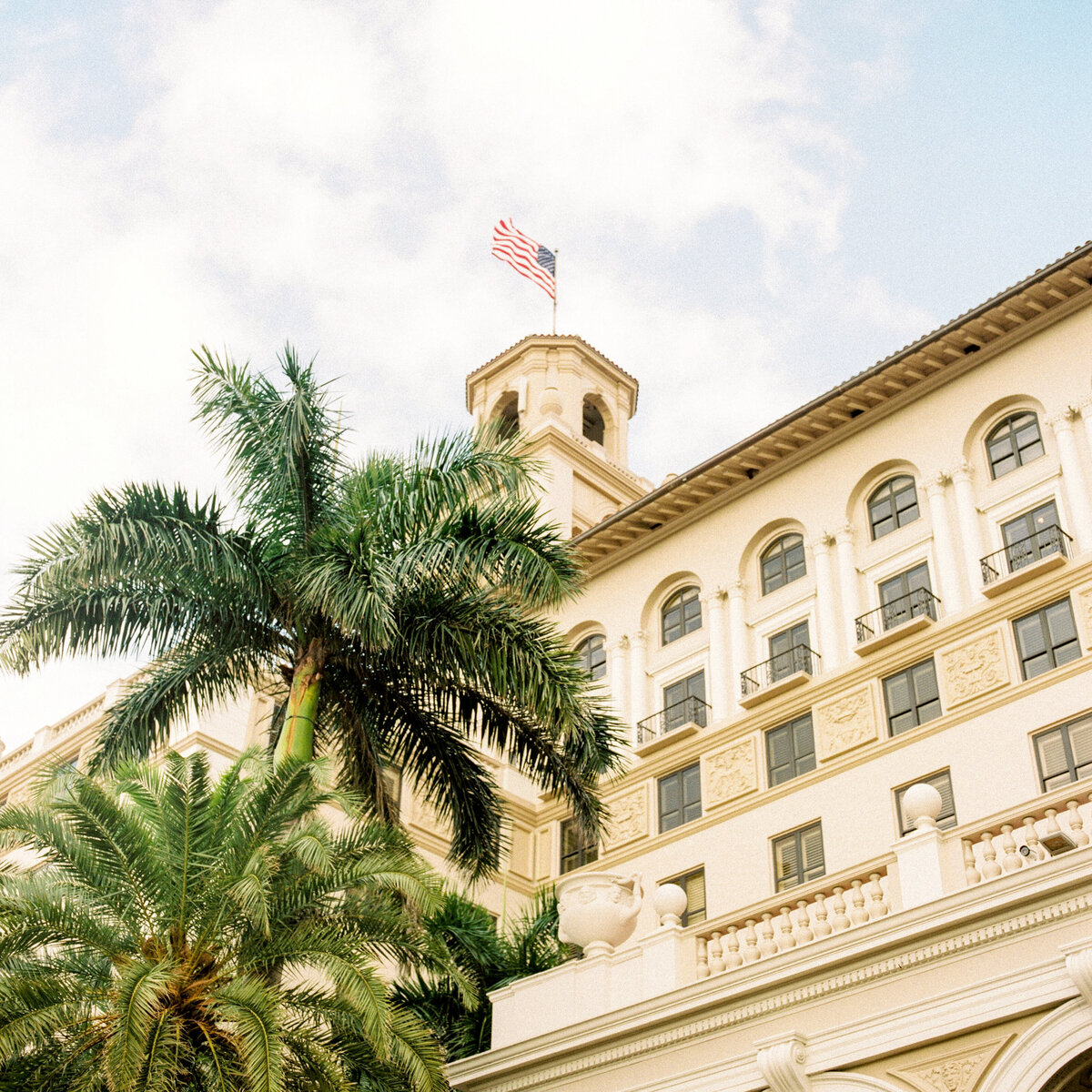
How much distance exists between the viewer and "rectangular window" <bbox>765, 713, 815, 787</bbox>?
2786 cm

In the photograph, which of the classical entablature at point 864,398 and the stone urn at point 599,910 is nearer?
the stone urn at point 599,910

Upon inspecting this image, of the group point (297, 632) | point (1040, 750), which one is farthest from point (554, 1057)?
point (1040, 750)

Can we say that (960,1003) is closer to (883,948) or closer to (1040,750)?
(883,948)

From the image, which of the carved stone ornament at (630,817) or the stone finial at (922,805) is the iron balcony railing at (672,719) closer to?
the carved stone ornament at (630,817)

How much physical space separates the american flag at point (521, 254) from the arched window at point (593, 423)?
4006 mm

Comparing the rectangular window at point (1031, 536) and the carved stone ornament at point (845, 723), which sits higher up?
the rectangular window at point (1031, 536)

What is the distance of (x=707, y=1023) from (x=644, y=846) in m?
14.3

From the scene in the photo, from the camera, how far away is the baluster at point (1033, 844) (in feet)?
44.4

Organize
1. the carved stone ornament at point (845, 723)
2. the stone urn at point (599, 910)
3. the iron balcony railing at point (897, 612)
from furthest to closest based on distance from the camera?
the iron balcony railing at point (897, 612) → the carved stone ornament at point (845, 723) → the stone urn at point (599, 910)

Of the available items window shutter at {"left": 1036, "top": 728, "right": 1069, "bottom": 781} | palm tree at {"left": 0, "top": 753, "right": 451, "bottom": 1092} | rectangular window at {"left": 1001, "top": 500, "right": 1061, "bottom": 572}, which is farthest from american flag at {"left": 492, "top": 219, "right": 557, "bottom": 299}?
palm tree at {"left": 0, "top": 753, "right": 451, "bottom": 1092}

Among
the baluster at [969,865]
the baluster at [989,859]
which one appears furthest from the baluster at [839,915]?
the baluster at [989,859]

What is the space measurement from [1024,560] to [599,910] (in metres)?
13.1

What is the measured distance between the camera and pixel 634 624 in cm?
3309

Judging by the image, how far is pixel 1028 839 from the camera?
13789 millimetres
